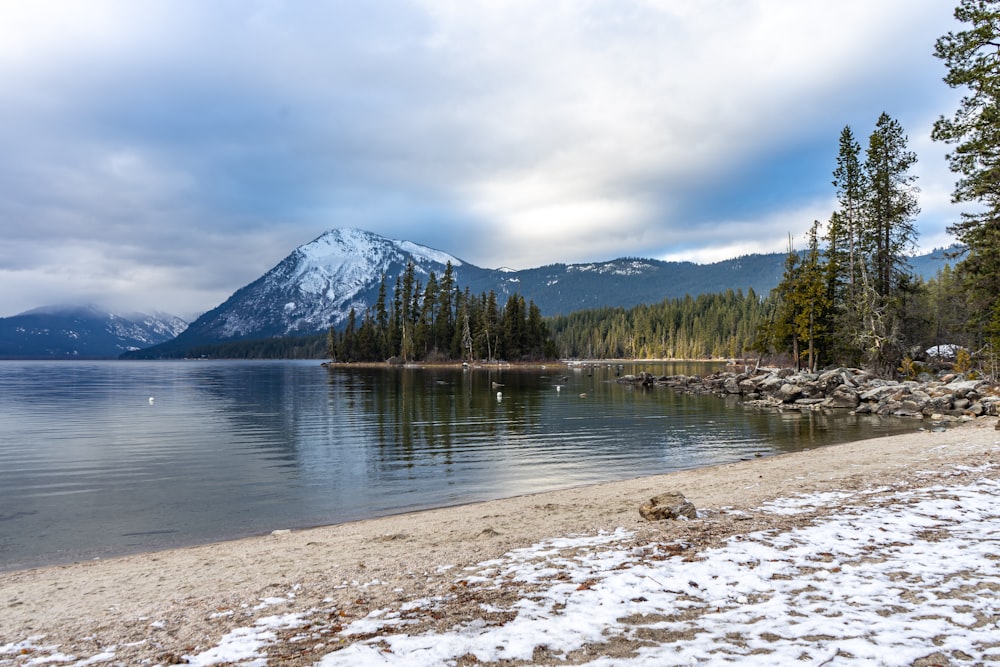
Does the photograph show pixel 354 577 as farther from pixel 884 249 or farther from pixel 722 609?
pixel 884 249

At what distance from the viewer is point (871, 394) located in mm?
39562

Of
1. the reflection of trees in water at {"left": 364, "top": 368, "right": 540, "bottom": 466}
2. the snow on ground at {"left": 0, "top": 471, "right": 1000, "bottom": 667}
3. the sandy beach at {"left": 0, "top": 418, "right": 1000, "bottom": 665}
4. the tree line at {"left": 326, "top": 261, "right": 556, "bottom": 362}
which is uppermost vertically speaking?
the tree line at {"left": 326, "top": 261, "right": 556, "bottom": 362}

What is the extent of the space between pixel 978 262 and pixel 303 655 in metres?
41.9

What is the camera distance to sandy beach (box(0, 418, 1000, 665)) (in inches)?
240

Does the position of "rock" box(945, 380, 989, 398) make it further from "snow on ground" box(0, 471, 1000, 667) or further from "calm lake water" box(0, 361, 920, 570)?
"snow on ground" box(0, 471, 1000, 667)

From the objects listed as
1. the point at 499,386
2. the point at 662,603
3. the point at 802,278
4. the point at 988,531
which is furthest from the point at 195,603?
the point at 802,278

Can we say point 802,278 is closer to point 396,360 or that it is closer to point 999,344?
point 999,344

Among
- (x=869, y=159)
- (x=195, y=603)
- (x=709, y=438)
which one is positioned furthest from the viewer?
(x=869, y=159)

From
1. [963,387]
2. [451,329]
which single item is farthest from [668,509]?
[451,329]

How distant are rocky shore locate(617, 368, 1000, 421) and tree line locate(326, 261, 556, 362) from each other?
6797cm

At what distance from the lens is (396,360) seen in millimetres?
126000

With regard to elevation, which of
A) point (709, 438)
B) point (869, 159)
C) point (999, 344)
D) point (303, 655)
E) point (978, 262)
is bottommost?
point (709, 438)

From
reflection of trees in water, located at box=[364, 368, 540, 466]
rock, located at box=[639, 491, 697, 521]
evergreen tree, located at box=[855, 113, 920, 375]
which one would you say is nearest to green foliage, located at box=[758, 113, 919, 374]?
evergreen tree, located at box=[855, 113, 920, 375]

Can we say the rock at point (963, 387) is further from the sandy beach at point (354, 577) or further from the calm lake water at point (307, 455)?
the sandy beach at point (354, 577)
